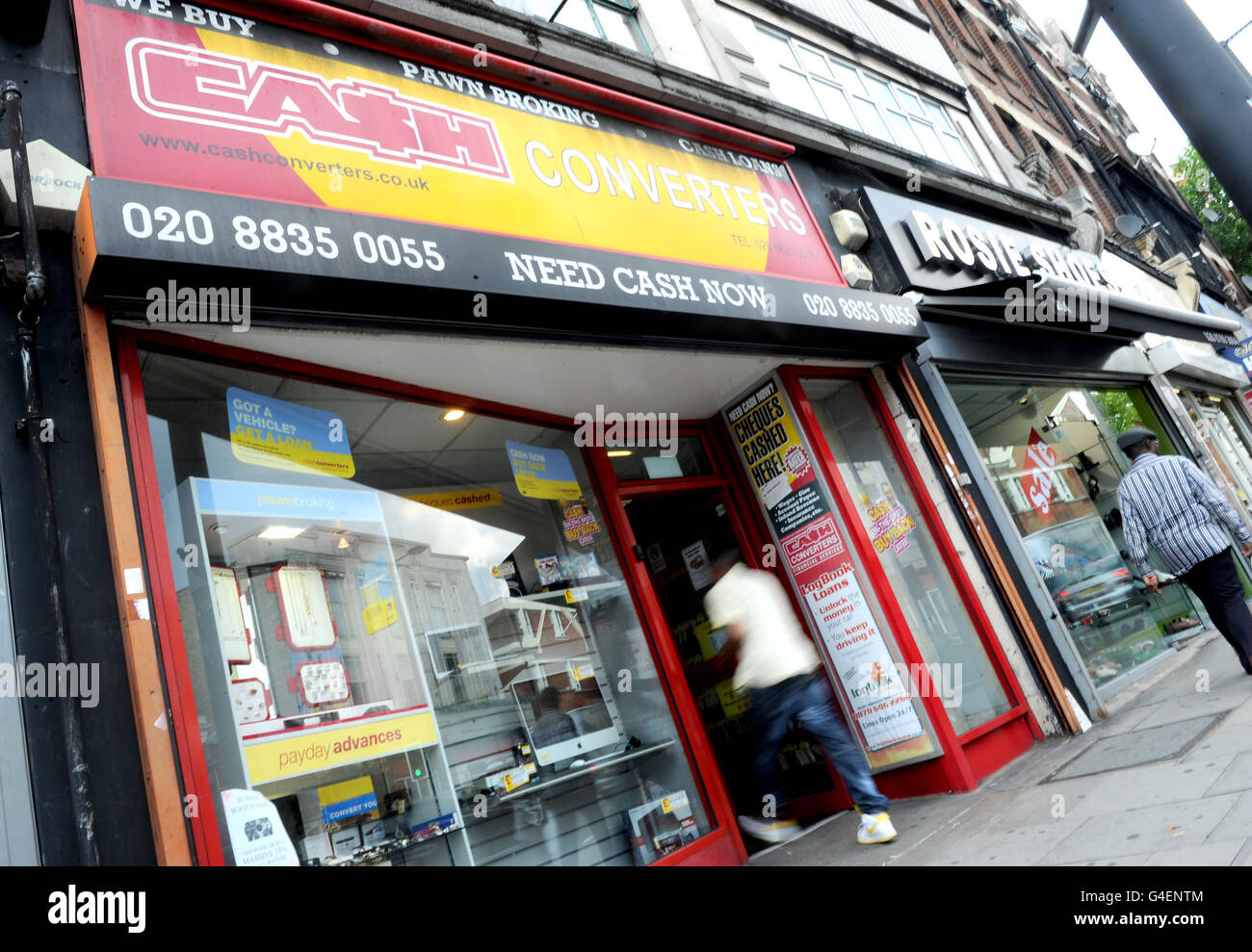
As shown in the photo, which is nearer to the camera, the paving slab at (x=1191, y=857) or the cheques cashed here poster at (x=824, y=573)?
the paving slab at (x=1191, y=857)

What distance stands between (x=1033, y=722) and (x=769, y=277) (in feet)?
13.6

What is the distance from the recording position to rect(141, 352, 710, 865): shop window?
11.3 feet

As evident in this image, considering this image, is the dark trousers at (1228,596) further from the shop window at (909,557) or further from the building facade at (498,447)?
the shop window at (909,557)

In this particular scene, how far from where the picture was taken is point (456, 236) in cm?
414

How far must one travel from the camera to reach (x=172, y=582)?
312 cm

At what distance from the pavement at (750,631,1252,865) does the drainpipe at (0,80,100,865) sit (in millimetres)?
3767

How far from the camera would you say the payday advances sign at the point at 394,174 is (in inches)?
138

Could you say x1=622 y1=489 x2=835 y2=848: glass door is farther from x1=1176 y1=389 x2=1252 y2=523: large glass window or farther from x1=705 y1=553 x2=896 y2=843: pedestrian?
x1=1176 y1=389 x2=1252 y2=523: large glass window

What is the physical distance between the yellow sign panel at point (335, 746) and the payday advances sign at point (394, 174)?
2.01 m

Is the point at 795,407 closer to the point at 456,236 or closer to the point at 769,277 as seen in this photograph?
the point at 769,277

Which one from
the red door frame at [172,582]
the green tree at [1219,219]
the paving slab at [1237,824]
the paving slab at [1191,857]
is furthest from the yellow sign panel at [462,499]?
the green tree at [1219,219]

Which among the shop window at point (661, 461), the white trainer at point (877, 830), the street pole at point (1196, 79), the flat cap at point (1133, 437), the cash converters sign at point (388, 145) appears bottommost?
the white trainer at point (877, 830)

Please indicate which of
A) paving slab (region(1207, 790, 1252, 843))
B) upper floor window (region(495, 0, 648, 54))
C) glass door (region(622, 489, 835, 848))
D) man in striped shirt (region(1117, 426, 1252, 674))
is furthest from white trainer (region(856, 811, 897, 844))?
upper floor window (region(495, 0, 648, 54))

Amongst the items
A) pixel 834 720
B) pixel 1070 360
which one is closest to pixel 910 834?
pixel 834 720
